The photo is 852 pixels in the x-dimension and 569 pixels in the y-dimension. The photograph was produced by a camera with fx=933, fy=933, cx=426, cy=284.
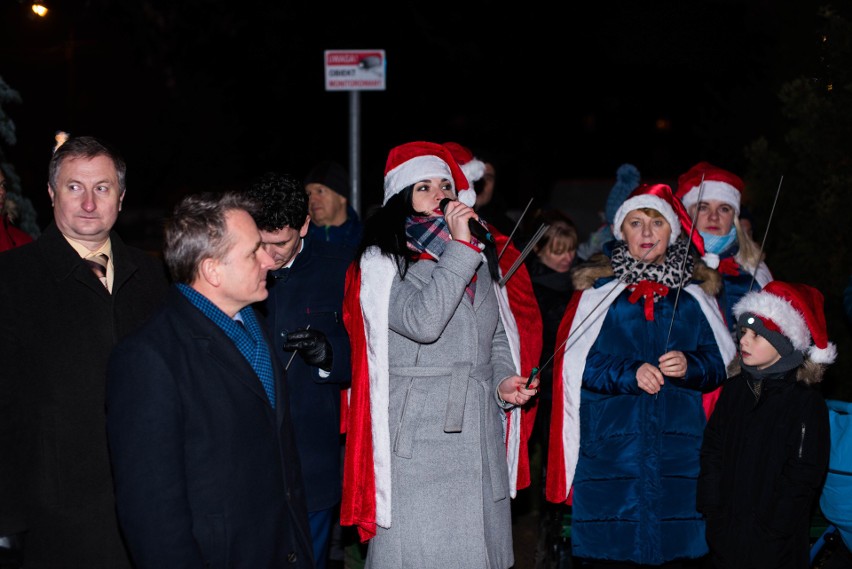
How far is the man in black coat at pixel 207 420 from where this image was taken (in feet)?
8.75

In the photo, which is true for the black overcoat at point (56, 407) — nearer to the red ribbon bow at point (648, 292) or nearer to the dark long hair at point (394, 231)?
the dark long hair at point (394, 231)

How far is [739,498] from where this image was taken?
421 cm

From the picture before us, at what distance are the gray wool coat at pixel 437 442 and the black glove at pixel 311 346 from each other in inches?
13.2

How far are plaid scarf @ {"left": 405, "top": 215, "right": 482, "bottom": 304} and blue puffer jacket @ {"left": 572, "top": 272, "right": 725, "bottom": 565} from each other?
99 cm

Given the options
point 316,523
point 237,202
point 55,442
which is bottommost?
point 316,523

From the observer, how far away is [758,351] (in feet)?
14.1

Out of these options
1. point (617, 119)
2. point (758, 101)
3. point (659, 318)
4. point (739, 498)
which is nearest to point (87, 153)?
point (659, 318)

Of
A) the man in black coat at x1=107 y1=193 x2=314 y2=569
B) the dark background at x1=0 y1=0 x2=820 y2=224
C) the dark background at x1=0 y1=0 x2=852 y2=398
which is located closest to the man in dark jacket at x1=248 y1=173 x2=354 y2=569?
the man in black coat at x1=107 y1=193 x2=314 y2=569

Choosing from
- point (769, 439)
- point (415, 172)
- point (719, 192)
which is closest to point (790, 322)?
point (769, 439)

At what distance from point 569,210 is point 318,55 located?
18.6ft

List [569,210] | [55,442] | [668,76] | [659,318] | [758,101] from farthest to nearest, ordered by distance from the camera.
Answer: [668,76] → [758,101] → [569,210] → [659,318] → [55,442]

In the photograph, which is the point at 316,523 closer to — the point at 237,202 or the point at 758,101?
the point at 237,202

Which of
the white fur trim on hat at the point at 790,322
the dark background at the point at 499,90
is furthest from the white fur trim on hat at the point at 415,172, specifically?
the dark background at the point at 499,90

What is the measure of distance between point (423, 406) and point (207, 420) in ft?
3.88
